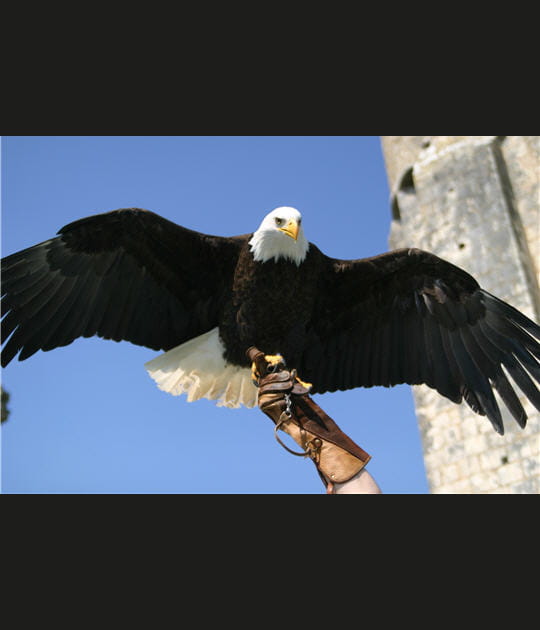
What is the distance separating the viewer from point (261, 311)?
142 inches

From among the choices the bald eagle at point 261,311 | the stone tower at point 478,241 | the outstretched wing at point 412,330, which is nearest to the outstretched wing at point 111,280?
the bald eagle at point 261,311

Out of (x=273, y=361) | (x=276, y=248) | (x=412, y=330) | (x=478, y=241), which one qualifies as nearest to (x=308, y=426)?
(x=273, y=361)

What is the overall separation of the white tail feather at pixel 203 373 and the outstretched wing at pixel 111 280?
131mm

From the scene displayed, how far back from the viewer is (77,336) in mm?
3748

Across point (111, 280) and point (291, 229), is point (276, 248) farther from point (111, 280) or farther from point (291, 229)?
point (111, 280)

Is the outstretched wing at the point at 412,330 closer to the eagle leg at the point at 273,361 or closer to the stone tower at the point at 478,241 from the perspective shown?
the eagle leg at the point at 273,361

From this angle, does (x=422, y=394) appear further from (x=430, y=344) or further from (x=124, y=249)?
(x=124, y=249)

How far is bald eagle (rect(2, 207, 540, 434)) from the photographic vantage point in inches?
145

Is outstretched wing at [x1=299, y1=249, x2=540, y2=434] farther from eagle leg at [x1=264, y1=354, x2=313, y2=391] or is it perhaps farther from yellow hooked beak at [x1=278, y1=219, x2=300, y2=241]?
eagle leg at [x1=264, y1=354, x2=313, y2=391]

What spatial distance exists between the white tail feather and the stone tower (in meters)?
4.69

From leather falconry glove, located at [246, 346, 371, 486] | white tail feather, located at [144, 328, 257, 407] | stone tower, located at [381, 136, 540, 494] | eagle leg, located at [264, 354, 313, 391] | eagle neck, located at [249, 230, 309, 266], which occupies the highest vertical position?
stone tower, located at [381, 136, 540, 494]

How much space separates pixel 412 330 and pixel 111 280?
1697 millimetres

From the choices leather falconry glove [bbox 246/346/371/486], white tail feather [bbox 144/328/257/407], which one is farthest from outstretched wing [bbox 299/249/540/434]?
leather falconry glove [bbox 246/346/371/486]

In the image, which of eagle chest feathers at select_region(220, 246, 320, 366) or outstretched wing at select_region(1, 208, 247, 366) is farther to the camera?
outstretched wing at select_region(1, 208, 247, 366)
